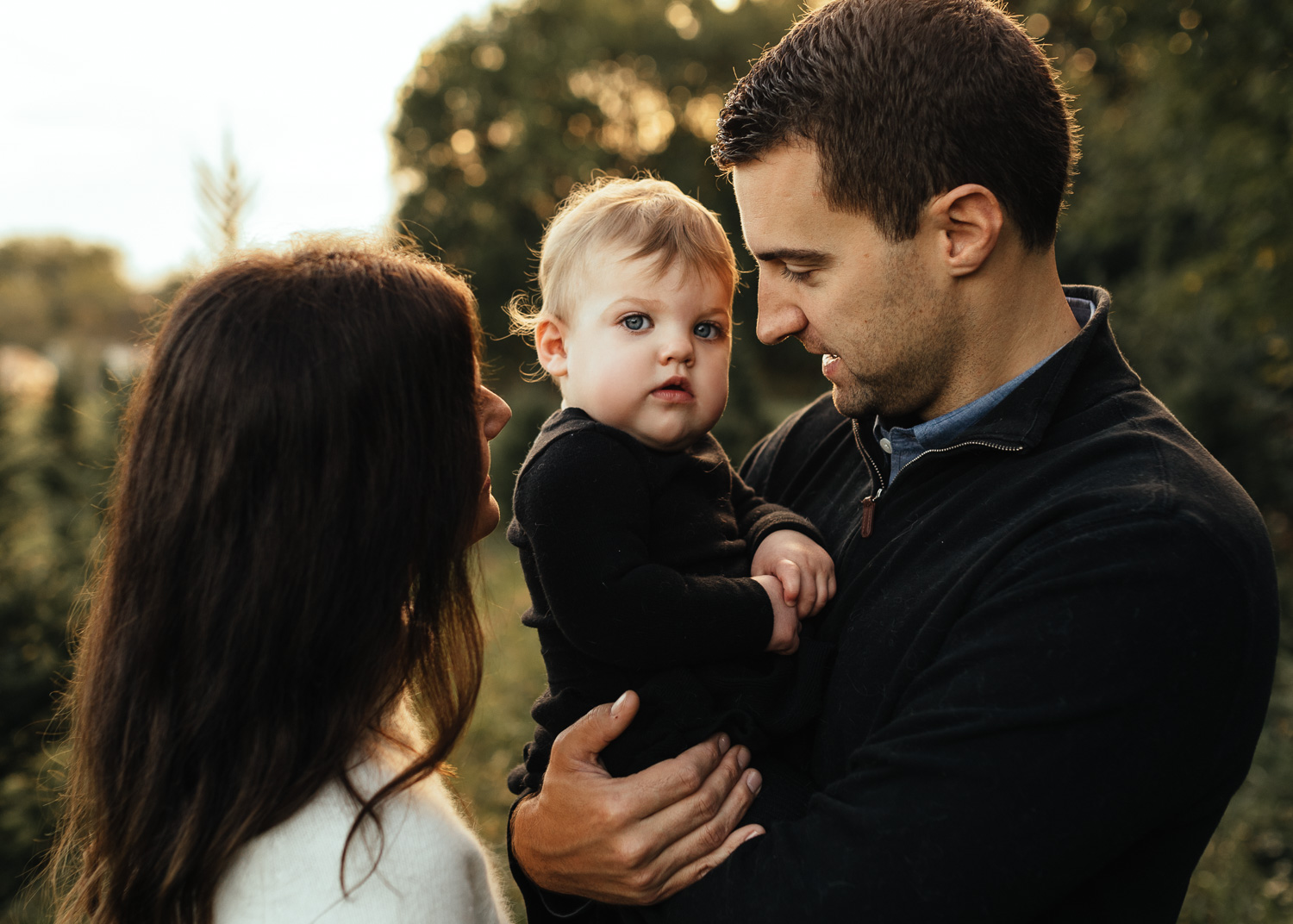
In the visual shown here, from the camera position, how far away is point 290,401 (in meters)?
1.42

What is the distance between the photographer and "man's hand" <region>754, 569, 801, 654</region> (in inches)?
74.3

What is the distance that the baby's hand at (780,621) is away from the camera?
1888mm

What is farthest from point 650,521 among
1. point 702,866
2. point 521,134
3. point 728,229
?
point 521,134

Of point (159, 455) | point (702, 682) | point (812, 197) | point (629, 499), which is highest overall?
point (812, 197)

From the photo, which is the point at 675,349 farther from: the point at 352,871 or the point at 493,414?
the point at 352,871

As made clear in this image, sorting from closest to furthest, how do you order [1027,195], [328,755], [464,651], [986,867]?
[986,867] → [328,755] → [464,651] → [1027,195]

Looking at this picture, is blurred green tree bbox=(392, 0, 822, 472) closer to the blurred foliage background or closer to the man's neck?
the blurred foliage background

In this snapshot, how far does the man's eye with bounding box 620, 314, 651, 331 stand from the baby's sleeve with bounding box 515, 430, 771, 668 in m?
0.33

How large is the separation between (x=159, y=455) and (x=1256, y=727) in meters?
1.97

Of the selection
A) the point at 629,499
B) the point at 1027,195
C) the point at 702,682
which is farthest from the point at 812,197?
the point at 702,682

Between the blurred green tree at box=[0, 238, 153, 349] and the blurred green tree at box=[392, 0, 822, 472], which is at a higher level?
the blurred green tree at box=[392, 0, 822, 472]

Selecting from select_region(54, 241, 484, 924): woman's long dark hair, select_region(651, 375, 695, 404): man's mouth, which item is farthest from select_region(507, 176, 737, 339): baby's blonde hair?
select_region(54, 241, 484, 924): woman's long dark hair

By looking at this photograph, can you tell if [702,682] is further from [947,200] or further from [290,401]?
[947,200]

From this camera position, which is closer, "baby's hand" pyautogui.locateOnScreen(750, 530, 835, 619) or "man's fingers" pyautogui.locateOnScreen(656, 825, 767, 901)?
"man's fingers" pyautogui.locateOnScreen(656, 825, 767, 901)
